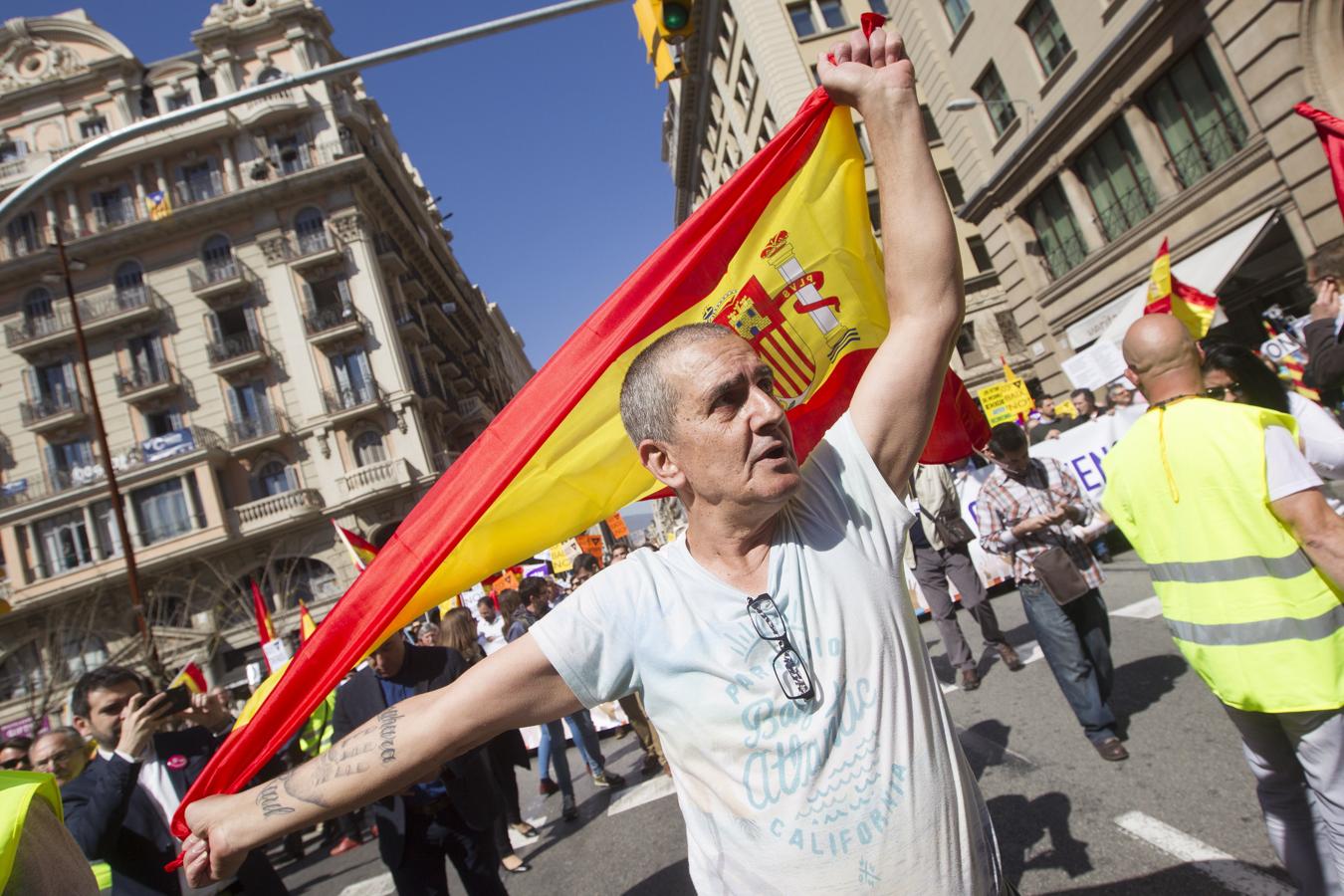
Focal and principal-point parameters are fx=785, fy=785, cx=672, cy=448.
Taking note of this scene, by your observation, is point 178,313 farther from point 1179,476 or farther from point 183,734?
point 1179,476

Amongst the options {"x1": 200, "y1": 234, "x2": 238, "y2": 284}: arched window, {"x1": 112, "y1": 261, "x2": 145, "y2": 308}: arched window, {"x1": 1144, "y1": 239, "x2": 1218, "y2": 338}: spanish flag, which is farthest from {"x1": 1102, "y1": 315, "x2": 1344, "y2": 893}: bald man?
{"x1": 112, "y1": 261, "x2": 145, "y2": 308}: arched window

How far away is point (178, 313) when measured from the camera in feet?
104

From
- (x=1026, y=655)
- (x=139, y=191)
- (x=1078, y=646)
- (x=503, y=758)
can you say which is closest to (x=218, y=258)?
(x=139, y=191)

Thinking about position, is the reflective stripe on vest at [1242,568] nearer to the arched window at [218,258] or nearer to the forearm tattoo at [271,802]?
the forearm tattoo at [271,802]

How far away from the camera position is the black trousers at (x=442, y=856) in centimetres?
392

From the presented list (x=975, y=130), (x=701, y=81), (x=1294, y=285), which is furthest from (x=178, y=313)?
(x=1294, y=285)

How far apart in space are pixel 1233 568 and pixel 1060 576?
2.20 meters

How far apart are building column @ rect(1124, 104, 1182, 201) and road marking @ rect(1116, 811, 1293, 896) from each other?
1539cm

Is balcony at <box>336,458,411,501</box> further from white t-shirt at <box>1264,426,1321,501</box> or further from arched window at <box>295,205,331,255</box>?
white t-shirt at <box>1264,426,1321,501</box>

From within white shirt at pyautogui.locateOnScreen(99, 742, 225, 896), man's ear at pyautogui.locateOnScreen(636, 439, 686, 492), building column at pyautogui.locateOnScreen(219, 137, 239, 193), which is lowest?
white shirt at pyautogui.locateOnScreen(99, 742, 225, 896)

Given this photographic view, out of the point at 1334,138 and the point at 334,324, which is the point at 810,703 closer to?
the point at 1334,138

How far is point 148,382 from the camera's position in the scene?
31156mm

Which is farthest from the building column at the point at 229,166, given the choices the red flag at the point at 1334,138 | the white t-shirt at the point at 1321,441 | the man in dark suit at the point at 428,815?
the white t-shirt at the point at 1321,441

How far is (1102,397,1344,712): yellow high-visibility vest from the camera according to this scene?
2.26m
